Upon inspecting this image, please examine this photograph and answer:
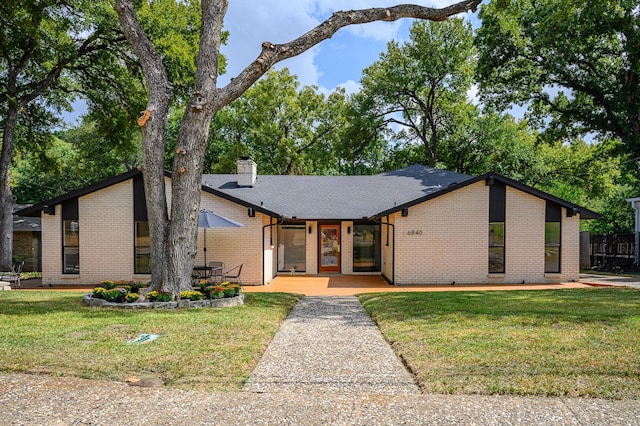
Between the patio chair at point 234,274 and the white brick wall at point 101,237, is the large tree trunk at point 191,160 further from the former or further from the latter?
the white brick wall at point 101,237

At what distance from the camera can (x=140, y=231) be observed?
14.5 meters

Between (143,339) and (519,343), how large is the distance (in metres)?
5.65

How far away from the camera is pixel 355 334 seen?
735cm

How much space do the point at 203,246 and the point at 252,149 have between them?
21307 millimetres

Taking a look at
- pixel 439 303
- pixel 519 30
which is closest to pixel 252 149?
pixel 519 30

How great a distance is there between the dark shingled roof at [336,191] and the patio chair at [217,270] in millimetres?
2913

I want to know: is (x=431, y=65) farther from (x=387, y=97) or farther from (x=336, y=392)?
(x=336, y=392)

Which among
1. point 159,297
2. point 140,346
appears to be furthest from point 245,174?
point 140,346

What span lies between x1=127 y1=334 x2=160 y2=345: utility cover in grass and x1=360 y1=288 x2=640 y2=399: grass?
3.73m

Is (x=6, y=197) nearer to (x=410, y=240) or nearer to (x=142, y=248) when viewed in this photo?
(x=142, y=248)

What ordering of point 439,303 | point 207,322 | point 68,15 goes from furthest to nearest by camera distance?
point 68,15
point 439,303
point 207,322

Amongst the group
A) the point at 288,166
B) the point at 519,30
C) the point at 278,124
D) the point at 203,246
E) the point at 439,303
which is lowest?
the point at 439,303

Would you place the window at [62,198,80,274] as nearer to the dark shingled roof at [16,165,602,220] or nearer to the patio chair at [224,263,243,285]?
the dark shingled roof at [16,165,602,220]

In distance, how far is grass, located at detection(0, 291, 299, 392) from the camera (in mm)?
5039
